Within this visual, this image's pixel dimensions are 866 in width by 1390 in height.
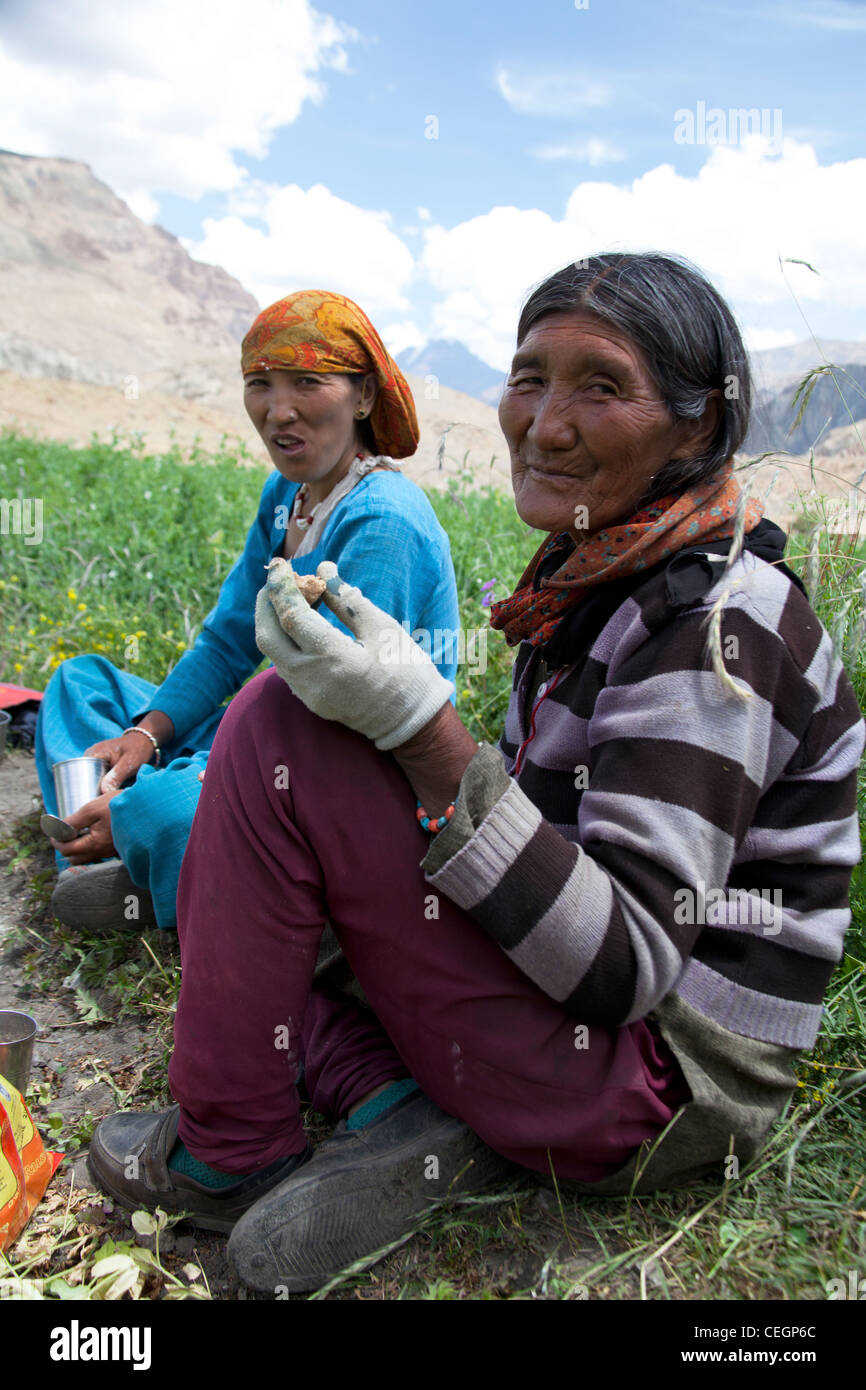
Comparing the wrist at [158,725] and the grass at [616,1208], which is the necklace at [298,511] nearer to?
the wrist at [158,725]

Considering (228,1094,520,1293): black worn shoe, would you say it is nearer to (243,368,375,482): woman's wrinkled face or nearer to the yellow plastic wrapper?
the yellow plastic wrapper

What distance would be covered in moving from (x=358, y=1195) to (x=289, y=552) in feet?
5.44

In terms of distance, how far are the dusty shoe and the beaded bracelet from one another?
1470 millimetres

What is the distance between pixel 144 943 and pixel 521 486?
4.91 ft

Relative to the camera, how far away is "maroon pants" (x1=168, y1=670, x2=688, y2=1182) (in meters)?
1.30

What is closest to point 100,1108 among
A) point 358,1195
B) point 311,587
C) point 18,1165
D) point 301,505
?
point 18,1165

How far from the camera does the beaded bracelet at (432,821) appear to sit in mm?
1234

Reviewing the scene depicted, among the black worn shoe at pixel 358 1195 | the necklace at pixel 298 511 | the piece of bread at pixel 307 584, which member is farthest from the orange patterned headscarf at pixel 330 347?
the black worn shoe at pixel 358 1195

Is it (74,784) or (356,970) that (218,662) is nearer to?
(74,784)

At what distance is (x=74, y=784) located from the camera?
263cm

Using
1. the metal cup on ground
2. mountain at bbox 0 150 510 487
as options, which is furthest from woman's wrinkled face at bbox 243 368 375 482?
the metal cup on ground

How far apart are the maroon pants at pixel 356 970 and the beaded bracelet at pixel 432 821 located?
18 mm
